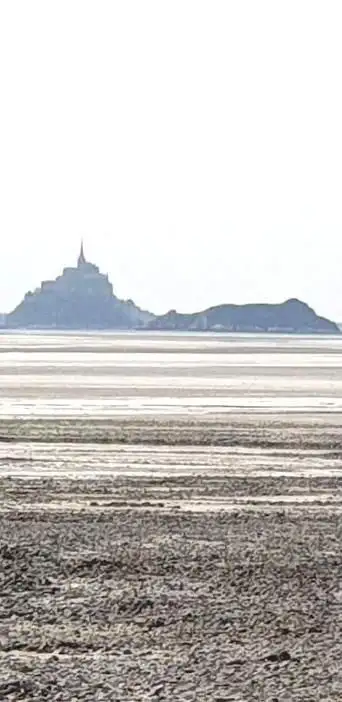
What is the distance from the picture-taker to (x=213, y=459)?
24875mm

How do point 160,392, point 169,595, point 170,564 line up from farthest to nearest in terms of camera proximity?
point 160,392
point 170,564
point 169,595

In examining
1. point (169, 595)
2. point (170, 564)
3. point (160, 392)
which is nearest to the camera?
point (169, 595)

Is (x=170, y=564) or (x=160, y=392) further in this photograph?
(x=160, y=392)

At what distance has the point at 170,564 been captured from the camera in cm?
1320

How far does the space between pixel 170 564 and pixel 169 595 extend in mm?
1578

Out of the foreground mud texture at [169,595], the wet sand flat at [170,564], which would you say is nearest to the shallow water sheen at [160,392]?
the wet sand flat at [170,564]

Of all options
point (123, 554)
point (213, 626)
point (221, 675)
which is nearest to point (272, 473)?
point (123, 554)


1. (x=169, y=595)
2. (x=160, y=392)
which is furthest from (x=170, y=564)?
(x=160, y=392)

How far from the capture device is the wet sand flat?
29.9 feet

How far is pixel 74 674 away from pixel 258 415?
27328 millimetres

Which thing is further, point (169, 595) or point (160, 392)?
point (160, 392)

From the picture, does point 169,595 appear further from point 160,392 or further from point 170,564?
point 160,392

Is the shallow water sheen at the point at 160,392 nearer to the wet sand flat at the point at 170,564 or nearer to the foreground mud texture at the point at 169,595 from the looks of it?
the wet sand flat at the point at 170,564

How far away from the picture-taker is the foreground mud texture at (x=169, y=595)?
29.3ft
